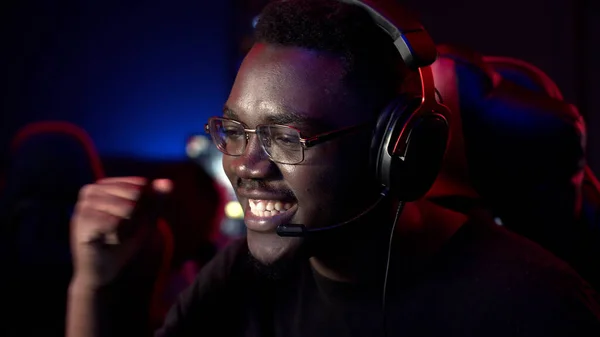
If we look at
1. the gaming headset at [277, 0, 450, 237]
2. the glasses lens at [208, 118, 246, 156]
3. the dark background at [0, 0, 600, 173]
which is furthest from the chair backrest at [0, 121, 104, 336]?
the gaming headset at [277, 0, 450, 237]

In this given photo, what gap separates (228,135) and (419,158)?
0.33m

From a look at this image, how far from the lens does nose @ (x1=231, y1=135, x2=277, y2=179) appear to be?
2.94ft

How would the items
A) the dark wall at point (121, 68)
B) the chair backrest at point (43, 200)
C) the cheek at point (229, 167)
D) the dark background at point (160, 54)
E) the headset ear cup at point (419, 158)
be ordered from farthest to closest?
the dark wall at point (121, 68) < the dark background at point (160, 54) < the chair backrest at point (43, 200) < the cheek at point (229, 167) < the headset ear cup at point (419, 158)

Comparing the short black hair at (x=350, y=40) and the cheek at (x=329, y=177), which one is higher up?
the short black hair at (x=350, y=40)

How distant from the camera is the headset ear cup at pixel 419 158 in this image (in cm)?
85

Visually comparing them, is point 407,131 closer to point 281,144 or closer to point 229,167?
point 281,144

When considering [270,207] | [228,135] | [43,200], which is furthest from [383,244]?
[43,200]

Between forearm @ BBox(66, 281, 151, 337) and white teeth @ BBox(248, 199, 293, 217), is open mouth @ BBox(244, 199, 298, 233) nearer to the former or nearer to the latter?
white teeth @ BBox(248, 199, 293, 217)

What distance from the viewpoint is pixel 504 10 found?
221 centimetres

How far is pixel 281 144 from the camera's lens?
2.94 ft

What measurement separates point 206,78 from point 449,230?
2833mm

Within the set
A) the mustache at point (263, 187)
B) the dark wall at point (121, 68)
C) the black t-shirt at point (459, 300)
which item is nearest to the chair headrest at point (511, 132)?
the black t-shirt at point (459, 300)

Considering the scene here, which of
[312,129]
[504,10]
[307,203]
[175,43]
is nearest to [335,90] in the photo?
[312,129]

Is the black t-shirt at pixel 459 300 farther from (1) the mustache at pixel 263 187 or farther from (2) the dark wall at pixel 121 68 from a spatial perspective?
(2) the dark wall at pixel 121 68
